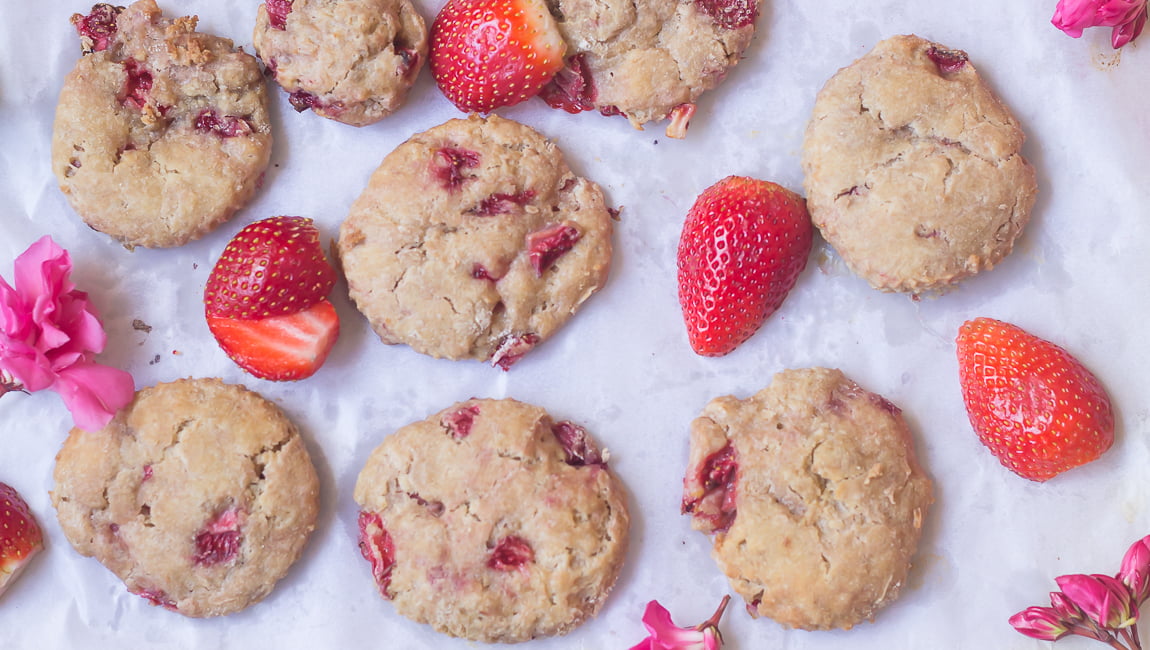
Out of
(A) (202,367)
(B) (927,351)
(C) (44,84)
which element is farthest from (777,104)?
(C) (44,84)

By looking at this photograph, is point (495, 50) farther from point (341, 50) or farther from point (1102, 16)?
point (1102, 16)

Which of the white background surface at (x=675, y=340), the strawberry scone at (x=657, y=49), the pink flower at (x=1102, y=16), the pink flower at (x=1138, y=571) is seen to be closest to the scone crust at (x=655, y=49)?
the strawberry scone at (x=657, y=49)

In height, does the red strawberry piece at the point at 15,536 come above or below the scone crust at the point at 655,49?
below

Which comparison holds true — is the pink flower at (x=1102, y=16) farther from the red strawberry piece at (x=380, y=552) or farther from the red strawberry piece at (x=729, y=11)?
the red strawberry piece at (x=380, y=552)

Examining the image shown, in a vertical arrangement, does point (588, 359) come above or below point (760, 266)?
below

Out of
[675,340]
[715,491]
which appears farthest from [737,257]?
[715,491]

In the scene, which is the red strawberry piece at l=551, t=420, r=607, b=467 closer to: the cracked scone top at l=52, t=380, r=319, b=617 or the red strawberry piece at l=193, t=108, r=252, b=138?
the cracked scone top at l=52, t=380, r=319, b=617

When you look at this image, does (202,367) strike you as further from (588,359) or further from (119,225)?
(588,359)
